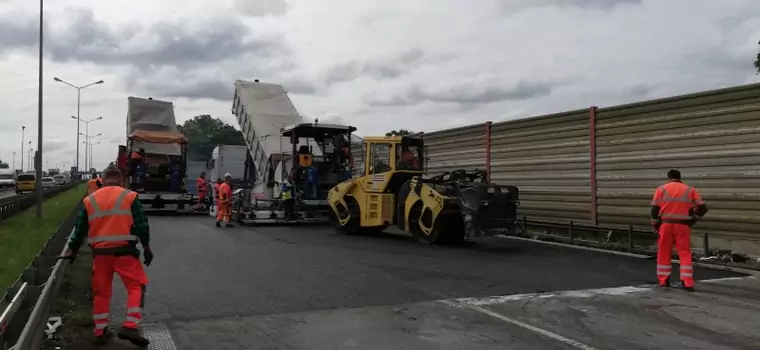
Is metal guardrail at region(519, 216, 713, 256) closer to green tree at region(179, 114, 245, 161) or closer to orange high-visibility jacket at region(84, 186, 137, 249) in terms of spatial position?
orange high-visibility jacket at region(84, 186, 137, 249)

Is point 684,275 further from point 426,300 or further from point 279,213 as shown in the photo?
point 279,213

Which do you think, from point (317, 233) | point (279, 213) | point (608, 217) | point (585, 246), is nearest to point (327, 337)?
point (585, 246)

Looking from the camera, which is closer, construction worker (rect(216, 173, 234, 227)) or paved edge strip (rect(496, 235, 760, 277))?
paved edge strip (rect(496, 235, 760, 277))

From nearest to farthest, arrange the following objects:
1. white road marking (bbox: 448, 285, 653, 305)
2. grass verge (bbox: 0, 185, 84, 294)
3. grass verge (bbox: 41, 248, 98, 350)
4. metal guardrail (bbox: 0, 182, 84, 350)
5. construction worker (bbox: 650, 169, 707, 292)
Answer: metal guardrail (bbox: 0, 182, 84, 350) → grass verge (bbox: 41, 248, 98, 350) → white road marking (bbox: 448, 285, 653, 305) → construction worker (bbox: 650, 169, 707, 292) → grass verge (bbox: 0, 185, 84, 294)

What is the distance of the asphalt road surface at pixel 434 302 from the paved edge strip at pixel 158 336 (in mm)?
17

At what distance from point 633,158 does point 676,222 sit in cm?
449

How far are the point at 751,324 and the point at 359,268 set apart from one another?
5359 mm

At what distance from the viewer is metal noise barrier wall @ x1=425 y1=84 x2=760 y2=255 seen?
10.6 m

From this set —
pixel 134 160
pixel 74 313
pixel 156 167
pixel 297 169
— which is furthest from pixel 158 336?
pixel 156 167

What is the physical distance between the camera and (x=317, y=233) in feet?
52.0

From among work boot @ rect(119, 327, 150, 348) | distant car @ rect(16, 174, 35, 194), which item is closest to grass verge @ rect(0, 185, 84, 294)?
work boot @ rect(119, 327, 150, 348)

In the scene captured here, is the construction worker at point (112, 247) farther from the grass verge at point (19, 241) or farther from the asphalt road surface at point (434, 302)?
the grass verge at point (19, 241)

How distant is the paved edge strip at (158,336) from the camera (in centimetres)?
550

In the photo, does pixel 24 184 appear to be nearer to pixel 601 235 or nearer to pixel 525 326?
pixel 601 235
